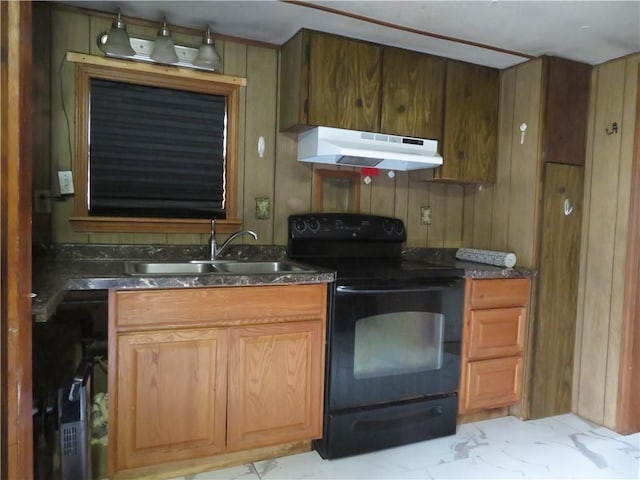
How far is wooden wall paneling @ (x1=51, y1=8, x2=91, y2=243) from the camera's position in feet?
6.73

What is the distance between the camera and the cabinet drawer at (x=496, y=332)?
2424 millimetres

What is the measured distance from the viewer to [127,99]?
2182 mm

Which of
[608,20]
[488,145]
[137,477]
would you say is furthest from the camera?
[488,145]

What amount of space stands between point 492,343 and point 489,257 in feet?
1.62

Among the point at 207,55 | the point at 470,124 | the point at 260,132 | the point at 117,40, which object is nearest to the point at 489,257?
Result: the point at 470,124

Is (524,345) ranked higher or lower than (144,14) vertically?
lower

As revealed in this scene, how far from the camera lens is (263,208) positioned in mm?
2461

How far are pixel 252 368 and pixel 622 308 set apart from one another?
2.05 m

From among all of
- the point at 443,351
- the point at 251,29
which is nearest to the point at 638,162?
the point at 443,351

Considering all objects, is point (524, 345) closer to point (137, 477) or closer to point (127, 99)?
point (137, 477)

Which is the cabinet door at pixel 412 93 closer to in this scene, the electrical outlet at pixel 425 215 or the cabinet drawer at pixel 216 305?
the electrical outlet at pixel 425 215

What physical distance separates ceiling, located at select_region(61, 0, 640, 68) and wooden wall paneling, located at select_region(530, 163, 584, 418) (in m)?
0.68

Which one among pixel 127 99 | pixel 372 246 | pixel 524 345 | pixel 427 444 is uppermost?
pixel 127 99

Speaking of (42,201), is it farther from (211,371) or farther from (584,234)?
(584,234)
